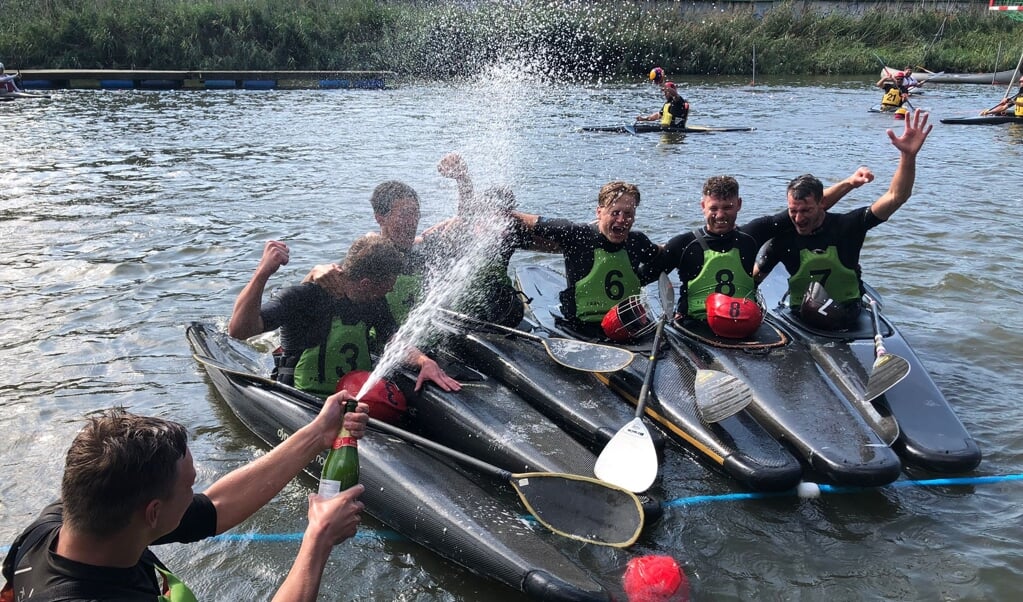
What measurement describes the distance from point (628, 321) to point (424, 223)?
20.1 ft

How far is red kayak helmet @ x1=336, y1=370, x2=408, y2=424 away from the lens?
529 centimetres

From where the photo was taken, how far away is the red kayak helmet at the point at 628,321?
6484 millimetres

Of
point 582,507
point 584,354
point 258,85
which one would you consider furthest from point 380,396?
point 258,85

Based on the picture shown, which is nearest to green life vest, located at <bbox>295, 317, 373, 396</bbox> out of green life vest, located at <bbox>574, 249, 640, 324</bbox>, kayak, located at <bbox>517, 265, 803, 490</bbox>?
kayak, located at <bbox>517, 265, 803, 490</bbox>

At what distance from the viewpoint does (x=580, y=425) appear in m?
5.37

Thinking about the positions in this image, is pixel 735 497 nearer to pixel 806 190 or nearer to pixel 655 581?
pixel 655 581

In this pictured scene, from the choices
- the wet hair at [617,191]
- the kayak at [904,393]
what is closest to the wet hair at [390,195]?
the wet hair at [617,191]

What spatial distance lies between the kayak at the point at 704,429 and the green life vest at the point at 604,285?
304 mm

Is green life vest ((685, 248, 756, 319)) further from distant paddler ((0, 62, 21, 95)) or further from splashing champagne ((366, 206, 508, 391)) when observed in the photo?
distant paddler ((0, 62, 21, 95))

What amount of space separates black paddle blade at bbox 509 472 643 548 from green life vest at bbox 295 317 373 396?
1.58 metres

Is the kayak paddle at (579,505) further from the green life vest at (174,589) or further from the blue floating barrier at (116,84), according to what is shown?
the blue floating barrier at (116,84)

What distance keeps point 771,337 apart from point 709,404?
1462 mm

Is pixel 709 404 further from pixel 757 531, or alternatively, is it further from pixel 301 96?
pixel 301 96

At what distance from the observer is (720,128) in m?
20.8
